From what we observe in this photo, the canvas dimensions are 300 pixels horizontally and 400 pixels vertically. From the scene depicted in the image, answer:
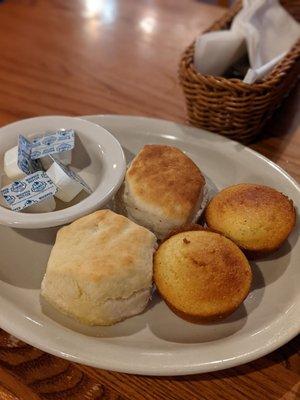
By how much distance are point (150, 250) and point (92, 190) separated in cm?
20

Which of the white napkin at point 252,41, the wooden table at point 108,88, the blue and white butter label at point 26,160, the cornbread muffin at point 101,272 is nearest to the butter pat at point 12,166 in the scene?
the blue and white butter label at point 26,160

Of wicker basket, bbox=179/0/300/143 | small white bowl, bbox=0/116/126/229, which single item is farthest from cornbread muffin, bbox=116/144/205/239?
wicker basket, bbox=179/0/300/143

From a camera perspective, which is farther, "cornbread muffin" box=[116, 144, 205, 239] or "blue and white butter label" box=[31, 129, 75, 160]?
"blue and white butter label" box=[31, 129, 75, 160]

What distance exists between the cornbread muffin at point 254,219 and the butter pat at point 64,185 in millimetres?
232

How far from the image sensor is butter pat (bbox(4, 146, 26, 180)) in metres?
0.88

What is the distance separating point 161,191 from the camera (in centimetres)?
82

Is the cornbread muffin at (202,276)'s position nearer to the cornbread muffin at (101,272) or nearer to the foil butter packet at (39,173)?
the cornbread muffin at (101,272)

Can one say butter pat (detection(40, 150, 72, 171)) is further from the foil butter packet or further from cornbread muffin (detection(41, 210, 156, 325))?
cornbread muffin (detection(41, 210, 156, 325))

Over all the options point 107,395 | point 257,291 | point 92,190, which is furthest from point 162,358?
point 92,190

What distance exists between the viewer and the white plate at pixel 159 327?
67 cm

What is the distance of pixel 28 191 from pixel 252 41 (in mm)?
556

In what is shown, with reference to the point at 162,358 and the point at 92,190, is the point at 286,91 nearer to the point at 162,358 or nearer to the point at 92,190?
the point at 92,190

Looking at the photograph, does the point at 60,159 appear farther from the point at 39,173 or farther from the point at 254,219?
the point at 254,219

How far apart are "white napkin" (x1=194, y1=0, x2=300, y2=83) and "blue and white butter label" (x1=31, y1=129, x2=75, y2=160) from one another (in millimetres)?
300
